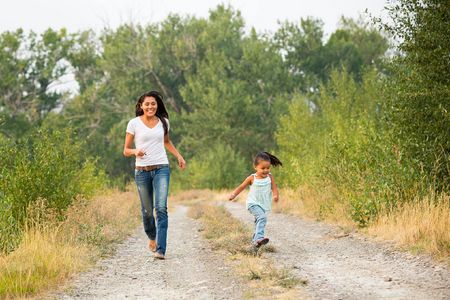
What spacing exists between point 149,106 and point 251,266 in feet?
9.67

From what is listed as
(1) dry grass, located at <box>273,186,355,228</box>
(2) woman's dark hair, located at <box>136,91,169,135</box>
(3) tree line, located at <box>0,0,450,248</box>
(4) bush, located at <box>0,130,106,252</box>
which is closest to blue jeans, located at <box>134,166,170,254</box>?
(2) woman's dark hair, located at <box>136,91,169,135</box>

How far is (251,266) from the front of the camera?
27.7 feet

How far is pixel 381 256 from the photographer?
946 cm

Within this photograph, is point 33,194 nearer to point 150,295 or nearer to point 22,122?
point 150,295

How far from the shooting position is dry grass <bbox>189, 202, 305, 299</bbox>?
22.8 ft

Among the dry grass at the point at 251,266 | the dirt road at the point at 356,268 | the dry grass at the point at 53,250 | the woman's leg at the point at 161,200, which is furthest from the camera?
the woman's leg at the point at 161,200

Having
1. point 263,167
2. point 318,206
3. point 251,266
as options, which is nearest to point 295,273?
point 251,266

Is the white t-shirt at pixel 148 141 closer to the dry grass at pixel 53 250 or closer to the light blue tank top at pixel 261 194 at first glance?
the light blue tank top at pixel 261 194

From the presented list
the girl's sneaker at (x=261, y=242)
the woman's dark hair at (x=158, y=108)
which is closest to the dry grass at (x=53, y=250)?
the woman's dark hair at (x=158, y=108)

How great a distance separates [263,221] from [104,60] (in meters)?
50.2

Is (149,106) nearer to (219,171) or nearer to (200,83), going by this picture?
(219,171)

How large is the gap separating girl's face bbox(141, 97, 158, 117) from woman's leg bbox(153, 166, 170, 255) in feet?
2.71

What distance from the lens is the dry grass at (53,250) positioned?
24.9 feet

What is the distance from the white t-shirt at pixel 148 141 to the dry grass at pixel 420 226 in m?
3.80
